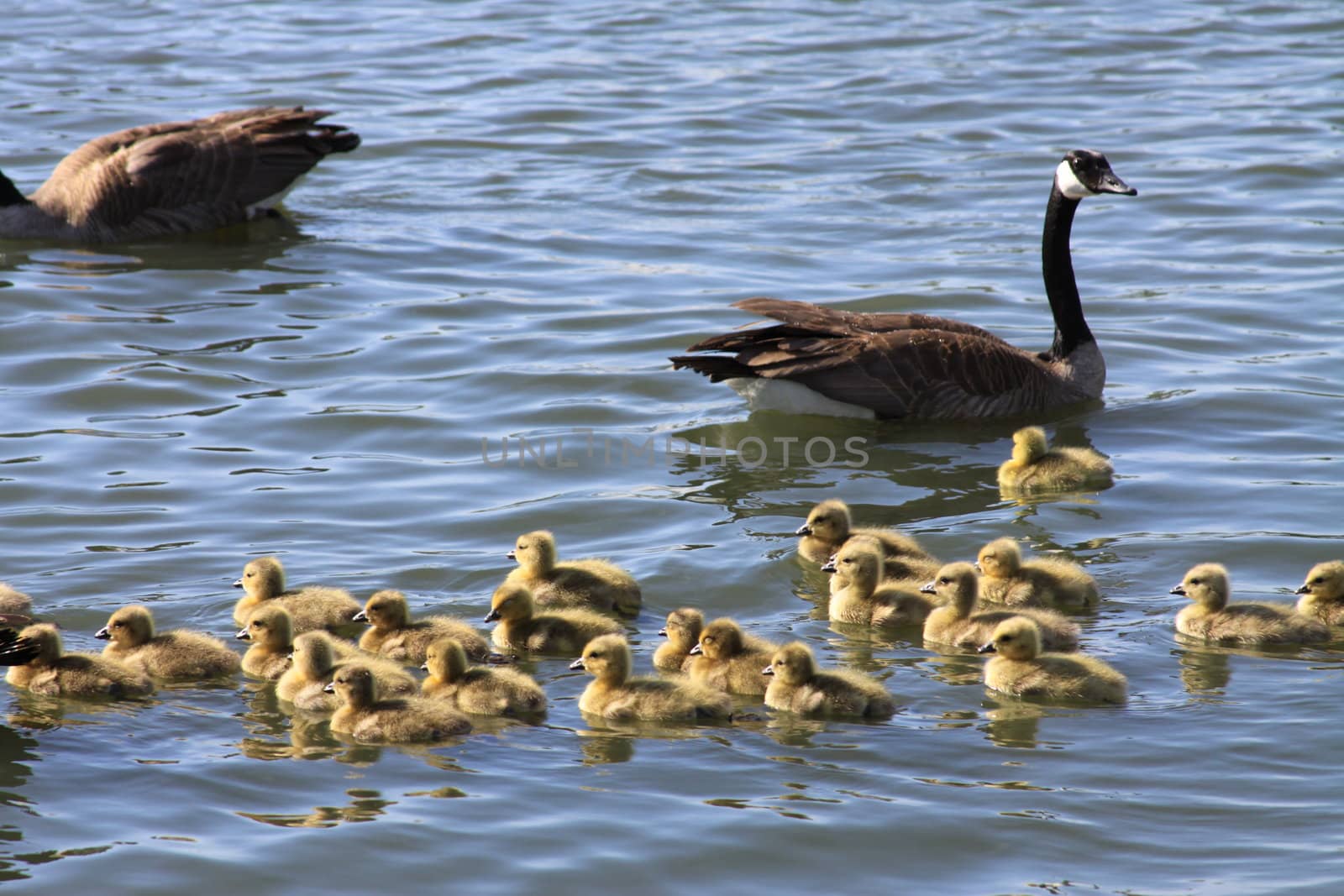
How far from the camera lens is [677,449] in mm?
11781

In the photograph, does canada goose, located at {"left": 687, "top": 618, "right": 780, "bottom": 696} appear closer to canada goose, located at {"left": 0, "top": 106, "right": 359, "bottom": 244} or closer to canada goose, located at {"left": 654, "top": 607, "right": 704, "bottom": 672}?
canada goose, located at {"left": 654, "top": 607, "right": 704, "bottom": 672}

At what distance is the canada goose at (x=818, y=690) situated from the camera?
7367 mm

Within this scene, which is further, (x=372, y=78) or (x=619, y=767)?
(x=372, y=78)

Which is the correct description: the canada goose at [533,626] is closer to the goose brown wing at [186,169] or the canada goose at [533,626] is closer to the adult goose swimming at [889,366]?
the adult goose swimming at [889,366]

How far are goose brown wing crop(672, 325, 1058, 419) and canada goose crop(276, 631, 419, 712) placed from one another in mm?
4594

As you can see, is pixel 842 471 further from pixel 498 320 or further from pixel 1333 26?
pixel 1333 26

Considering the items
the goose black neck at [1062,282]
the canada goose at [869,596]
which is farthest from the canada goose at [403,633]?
the goose black neck at [1062,282]

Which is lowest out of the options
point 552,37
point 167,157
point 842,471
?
point 842,471

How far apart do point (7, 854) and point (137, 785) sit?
0.59 meters

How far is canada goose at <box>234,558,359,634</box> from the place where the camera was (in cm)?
842

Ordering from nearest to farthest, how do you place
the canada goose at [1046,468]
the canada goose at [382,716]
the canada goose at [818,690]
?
the canada goose at [382,716], the canada goose at [818,690], the canada goose at [1046,468]

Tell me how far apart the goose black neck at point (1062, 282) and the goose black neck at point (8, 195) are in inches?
363

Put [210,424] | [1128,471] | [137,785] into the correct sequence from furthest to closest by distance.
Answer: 1. [210,424]
2. [1128,471]
3. [137,785]

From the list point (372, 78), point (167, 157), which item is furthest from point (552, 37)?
point (167, 157)
